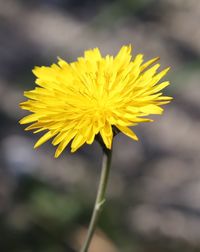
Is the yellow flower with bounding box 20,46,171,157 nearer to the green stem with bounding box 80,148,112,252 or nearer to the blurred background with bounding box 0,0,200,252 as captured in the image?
the green stem with bounding box 80,148,112,252

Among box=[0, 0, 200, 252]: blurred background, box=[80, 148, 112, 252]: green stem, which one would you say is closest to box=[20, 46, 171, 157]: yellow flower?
box=[80, 148, 112, 252]: green stem

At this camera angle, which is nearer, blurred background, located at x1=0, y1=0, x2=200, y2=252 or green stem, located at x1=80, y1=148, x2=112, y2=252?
green stem, located at x1=80, y1=148, x2=112, y2=252

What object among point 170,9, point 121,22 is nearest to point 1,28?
point 121,22

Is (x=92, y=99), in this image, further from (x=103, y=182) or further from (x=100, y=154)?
(x=100, y=154)

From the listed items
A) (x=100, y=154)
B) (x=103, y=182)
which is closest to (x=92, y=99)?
(x=103, y=182)

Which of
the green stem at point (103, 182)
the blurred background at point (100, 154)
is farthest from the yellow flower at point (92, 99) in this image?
Result: the blurred background at point (100, 154)

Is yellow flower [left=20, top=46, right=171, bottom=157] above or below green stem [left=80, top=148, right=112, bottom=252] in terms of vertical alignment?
above

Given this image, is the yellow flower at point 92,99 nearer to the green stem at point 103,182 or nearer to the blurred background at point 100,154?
the green stem at point 103,182
